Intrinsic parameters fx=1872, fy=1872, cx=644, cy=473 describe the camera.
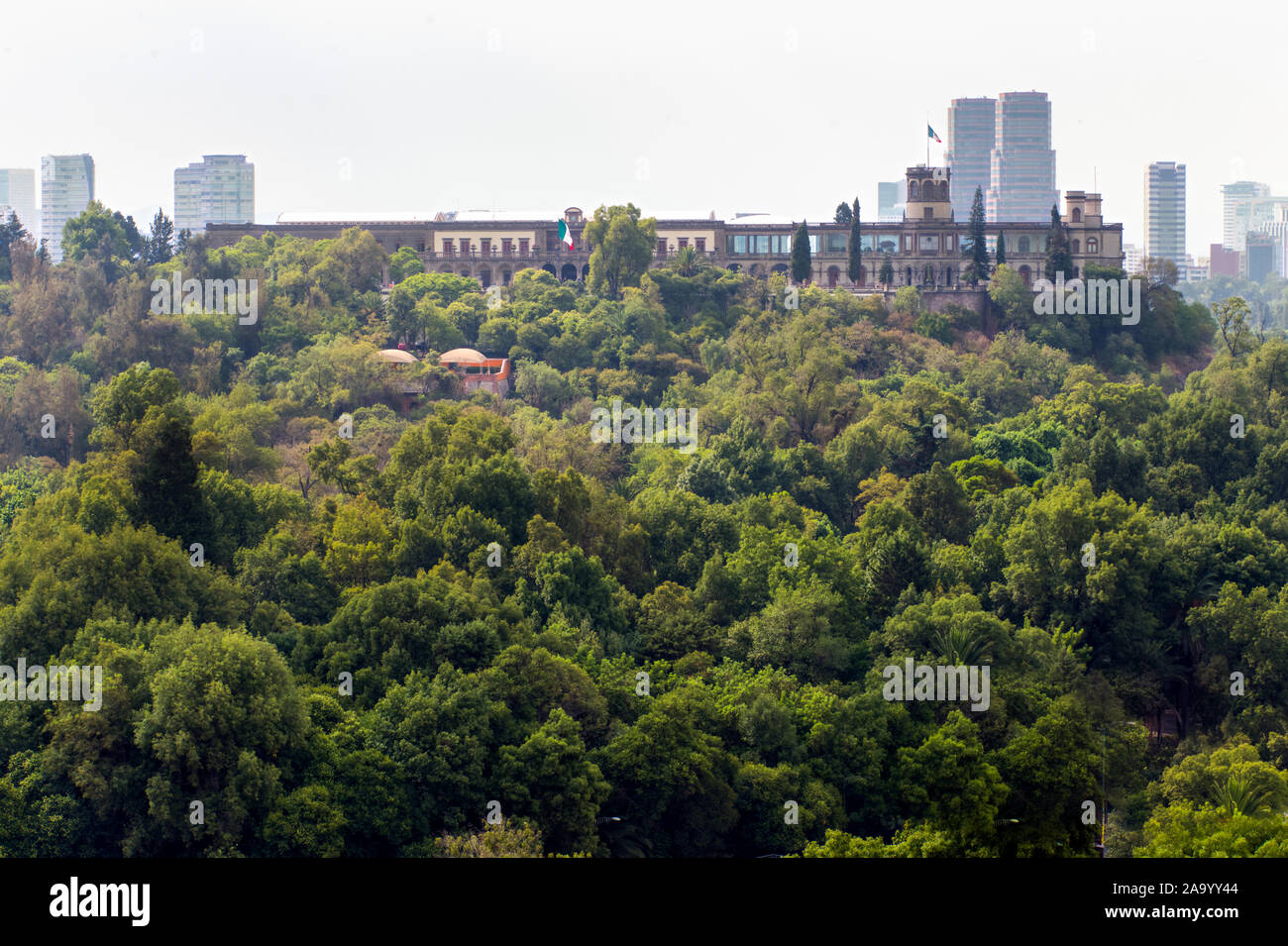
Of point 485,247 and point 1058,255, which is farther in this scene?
point 485,247

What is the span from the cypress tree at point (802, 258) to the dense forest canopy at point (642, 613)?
1881 centimetres

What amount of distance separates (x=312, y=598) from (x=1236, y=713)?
24644mm

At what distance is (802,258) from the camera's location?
4050 inches

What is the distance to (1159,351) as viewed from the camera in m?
100

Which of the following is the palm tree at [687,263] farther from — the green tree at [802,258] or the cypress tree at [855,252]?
the cypress tree at [855,252]

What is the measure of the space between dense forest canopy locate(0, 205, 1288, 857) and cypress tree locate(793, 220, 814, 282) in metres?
18.8

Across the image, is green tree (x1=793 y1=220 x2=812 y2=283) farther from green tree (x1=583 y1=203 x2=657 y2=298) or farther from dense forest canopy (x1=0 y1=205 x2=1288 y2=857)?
dense forest canopy (x1=0 y1=205 x2=1288 y2=857)

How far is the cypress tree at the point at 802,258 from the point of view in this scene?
102750mm

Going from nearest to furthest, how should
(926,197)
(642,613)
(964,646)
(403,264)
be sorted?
(964,646)
(642,613)
(403,264)
(926,197)

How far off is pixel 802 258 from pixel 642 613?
54.1 metres

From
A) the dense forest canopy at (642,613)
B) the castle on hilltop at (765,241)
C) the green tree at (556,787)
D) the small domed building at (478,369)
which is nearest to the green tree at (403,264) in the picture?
the castle on hilltop at (765,241)

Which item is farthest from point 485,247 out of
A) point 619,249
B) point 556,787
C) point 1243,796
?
point 1243,796

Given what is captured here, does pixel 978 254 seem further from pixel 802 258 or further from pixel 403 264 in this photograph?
pixel 403 264

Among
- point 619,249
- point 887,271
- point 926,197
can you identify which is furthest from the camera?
point 926,197
